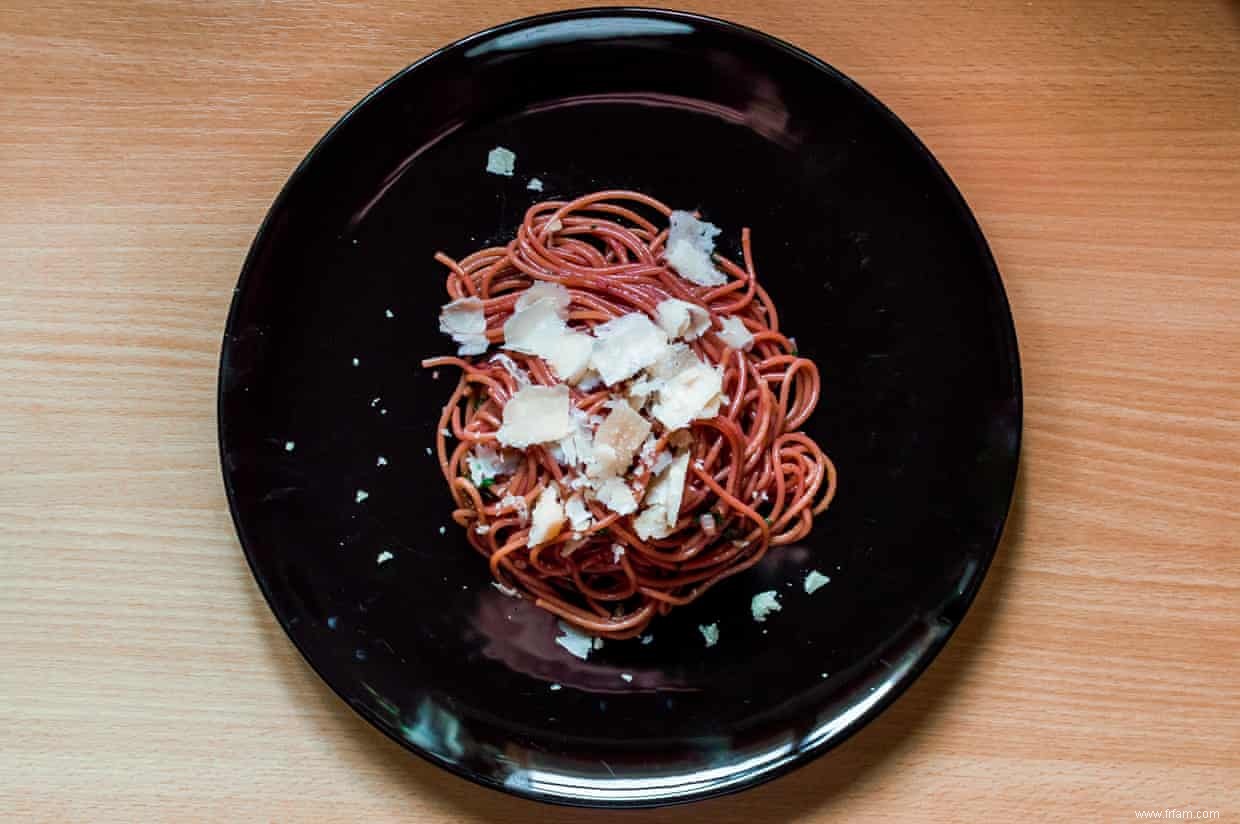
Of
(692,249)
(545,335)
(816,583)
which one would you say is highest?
(692,249)

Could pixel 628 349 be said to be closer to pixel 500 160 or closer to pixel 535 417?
pixel 535 417

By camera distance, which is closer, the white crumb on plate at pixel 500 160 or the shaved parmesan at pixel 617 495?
the shaved parmesan at pixel 617 495

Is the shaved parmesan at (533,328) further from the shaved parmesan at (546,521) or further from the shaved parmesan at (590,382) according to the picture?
the shaved parmesan at (546,521)

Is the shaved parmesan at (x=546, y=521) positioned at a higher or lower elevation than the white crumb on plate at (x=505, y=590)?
higher

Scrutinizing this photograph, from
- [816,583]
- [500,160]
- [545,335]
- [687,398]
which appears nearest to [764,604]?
[816,583]

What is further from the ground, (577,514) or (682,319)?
(682,319)

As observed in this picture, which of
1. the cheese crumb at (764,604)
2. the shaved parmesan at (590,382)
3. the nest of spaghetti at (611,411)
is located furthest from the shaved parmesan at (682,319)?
the cheese crumb at (764,604)

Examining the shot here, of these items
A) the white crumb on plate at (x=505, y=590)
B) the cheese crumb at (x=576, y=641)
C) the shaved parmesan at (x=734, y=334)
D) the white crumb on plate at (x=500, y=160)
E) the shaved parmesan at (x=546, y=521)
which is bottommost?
the cheese crumb at (x=576, y=641)
